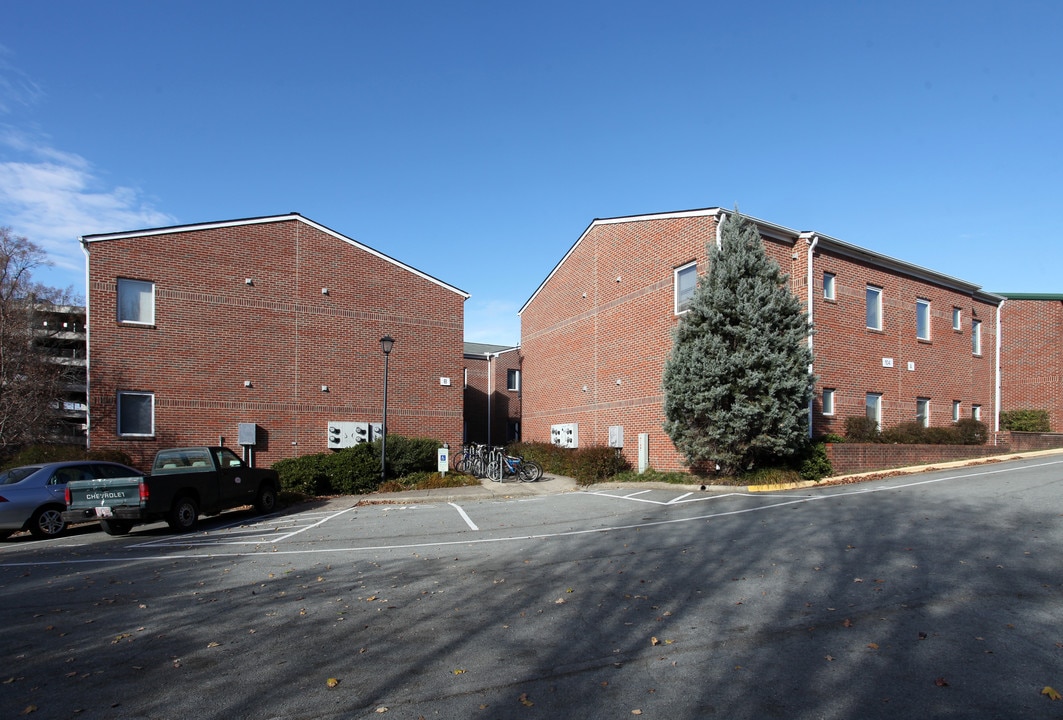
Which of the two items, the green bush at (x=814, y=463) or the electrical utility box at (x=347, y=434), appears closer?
the green bush at (x=814, y=463)

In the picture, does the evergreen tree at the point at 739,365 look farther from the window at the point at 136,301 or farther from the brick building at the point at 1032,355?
the brick building at the point at 1032,355

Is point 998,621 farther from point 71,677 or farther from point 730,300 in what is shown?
point 730,300

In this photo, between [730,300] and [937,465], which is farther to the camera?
[937,465]

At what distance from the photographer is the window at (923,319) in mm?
24859

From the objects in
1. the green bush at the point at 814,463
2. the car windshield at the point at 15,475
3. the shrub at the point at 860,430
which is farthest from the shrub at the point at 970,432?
the car windshield at the point at 15,475

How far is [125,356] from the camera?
66.6 ft

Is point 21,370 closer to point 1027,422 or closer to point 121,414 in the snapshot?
point 121,414

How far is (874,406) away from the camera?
74.4ft

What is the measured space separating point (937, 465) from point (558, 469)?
36.9ft

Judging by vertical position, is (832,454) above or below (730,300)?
below

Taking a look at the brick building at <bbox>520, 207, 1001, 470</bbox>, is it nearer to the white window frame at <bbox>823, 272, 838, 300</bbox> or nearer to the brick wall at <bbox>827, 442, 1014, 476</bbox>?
the white window frame at <bbox>823, 272, 838, 300</bbox>

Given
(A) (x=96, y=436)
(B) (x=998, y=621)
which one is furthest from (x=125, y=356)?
(B) (x=998, y=621)

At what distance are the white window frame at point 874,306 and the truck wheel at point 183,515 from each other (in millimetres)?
20325

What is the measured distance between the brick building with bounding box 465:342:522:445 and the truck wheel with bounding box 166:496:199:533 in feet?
73.2
